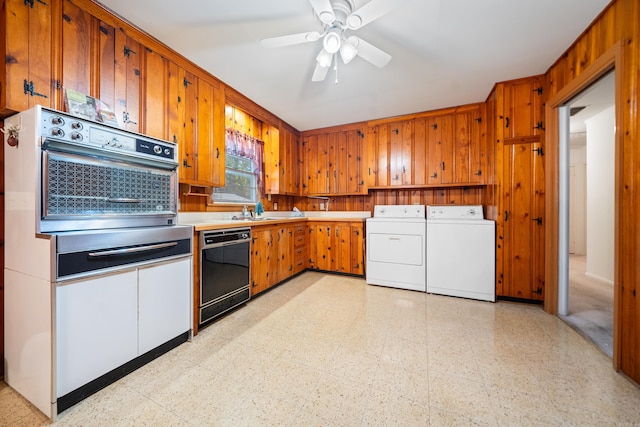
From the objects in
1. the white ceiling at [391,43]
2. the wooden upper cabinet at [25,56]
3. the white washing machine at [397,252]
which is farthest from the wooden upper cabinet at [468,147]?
the wooden upper cabinet at [25,56]

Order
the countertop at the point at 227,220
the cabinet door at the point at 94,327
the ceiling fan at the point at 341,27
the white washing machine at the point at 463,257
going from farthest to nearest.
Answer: the white washing machine at the point at 463,257
the countertop at the point at 227,220
the ceiling fan at the point at 341,27
the cabinet door at the point at 94,327

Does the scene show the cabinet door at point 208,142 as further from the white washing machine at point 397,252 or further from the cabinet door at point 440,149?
the cabinet door at point 440,149

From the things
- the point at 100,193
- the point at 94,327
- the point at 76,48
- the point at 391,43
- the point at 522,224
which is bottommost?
the point at 94,327

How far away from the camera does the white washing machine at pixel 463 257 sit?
290cm

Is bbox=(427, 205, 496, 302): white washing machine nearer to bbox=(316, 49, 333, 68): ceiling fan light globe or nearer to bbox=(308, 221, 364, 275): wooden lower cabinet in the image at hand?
bbox=(308, 221, 364, 275): wooden lower cabinet

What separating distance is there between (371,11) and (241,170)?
105 inches

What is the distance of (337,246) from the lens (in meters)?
3.95

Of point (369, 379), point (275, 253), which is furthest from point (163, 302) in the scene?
point (275, 253)

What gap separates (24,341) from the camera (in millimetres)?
1358

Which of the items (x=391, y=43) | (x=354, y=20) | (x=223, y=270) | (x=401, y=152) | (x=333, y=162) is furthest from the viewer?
(x=333, y=162)

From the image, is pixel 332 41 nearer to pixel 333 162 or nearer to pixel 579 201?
pixel 333 162

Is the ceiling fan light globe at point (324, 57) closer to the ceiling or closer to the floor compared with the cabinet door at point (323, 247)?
closer to the ceiling

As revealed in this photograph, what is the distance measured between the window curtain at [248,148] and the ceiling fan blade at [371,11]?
2260 millimetres

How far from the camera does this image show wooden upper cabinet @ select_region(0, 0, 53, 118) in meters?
1.38
